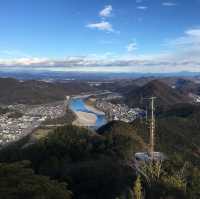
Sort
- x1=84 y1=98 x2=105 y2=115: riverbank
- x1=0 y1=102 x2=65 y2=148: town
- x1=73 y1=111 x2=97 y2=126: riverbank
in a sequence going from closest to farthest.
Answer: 1. x1=0 y1=102 x2=65 y2=148: town
2. x1=73 y1=111 x2=97 y2=126: riverbank
3. x1=84 y1=98 x2=105 y2=115: riverbank

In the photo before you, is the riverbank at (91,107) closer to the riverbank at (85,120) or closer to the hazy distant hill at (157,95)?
the riverbank at (85,120)

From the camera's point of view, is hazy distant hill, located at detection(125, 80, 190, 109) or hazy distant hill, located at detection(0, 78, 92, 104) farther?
hazy distant hill, located at detection(0, 78, 92, 104)

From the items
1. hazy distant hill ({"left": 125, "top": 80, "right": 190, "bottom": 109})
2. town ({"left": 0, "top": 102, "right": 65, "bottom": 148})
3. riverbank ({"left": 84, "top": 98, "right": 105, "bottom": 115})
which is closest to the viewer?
town ({"left": 0, "top": 102, "right": 65, "bottom": 148})

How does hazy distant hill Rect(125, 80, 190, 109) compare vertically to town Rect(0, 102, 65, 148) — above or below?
above

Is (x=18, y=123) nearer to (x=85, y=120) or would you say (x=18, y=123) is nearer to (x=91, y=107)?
(x=85, y=120)

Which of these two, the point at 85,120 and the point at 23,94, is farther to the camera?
the point at 23,94

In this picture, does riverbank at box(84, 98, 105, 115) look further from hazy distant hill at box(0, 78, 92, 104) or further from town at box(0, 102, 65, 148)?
hazy distant hill at box(0, 78, 92, 104)

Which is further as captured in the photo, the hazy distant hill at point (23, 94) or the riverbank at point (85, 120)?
the hazy distant hill at point (23, 94)

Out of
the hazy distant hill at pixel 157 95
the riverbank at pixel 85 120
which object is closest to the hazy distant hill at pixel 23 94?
the hazy distant hill at pixel 157 95

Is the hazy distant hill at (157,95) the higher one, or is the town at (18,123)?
the hazy distant hill at (157,95)

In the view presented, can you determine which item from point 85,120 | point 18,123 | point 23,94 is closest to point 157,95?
point 85,120

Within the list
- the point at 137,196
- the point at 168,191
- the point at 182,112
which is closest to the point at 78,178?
the point at 168,191

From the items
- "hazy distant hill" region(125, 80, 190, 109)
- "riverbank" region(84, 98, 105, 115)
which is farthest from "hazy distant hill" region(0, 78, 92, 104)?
"hazy distant hill" region(125, 80, 190, 109)
